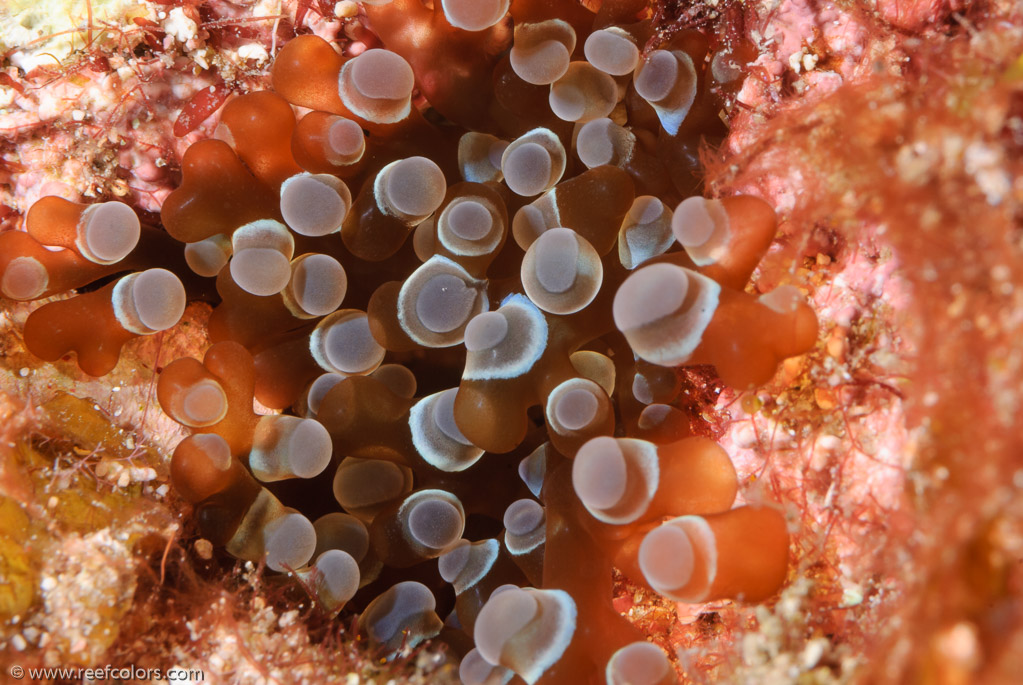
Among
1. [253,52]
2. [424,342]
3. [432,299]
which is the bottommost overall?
[424,342]

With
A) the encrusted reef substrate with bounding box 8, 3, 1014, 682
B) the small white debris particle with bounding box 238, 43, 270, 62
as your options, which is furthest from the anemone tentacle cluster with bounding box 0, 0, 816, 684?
the small white debris particle with bounding box 238, 43, 270, 62

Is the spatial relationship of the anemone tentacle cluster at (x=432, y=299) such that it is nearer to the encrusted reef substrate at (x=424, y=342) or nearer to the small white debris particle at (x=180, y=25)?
the encrusted reef substrate at (x=424, y=342)

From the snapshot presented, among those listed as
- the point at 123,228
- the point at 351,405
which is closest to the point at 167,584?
the point at 351,405

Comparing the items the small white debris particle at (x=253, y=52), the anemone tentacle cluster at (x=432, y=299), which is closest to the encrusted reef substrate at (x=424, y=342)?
the anemone tentacle cluster at (x=432, y=299)

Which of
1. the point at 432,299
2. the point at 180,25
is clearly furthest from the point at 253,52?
the point at 432,299

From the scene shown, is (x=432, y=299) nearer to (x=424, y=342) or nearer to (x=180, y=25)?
(x=424, y=342)

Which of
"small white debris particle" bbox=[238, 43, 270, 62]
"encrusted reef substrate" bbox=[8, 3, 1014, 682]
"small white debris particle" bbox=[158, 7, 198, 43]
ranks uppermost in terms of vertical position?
"small white debris particle" bbox=[158, 7, 198, 43]

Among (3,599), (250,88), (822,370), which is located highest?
A: (822,370)

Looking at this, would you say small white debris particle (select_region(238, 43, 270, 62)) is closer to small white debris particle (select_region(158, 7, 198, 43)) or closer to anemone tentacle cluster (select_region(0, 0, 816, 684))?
small white debris particle (select_region(158, 7, 198, 43))

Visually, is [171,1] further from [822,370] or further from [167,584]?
[822,370]
